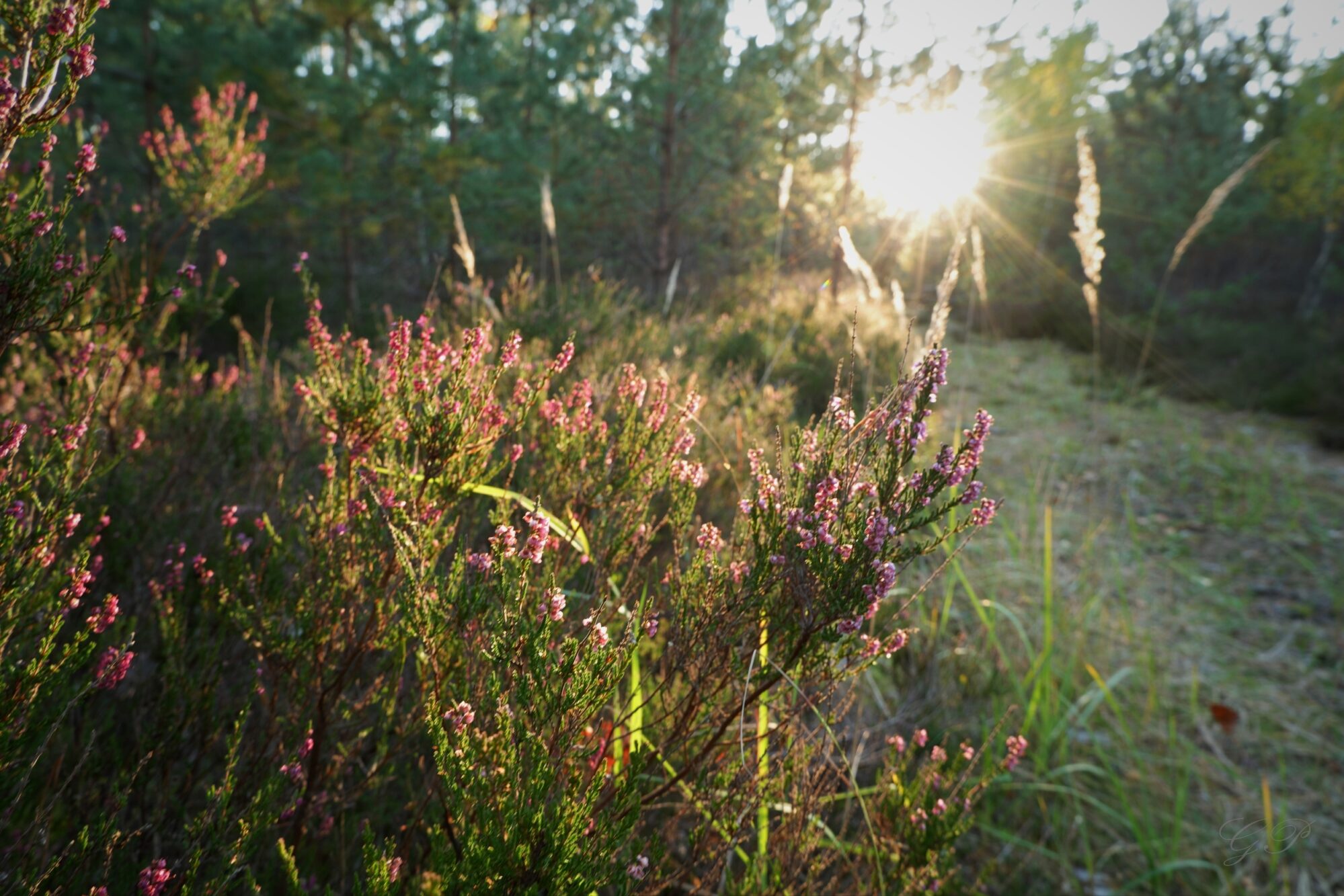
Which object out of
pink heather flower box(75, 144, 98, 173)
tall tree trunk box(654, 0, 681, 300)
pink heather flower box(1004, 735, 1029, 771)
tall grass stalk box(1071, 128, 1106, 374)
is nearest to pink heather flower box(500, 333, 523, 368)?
pink heather flower box(75, 144, 98, 173)

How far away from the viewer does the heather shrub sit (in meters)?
1.14

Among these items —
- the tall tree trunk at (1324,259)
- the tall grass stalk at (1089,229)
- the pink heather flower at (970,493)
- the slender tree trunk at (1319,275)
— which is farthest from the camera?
the slender tree trunk at (1319,275)

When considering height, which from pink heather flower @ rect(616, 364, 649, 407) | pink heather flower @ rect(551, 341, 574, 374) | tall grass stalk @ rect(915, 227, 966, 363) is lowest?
pink heather flower @ rect(616, 364, 649, 407)

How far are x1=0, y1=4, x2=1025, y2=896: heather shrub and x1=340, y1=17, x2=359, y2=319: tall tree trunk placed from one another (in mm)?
9442

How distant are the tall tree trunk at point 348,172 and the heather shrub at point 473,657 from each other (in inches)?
372

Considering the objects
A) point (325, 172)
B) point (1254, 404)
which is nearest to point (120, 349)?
point (325, 172)

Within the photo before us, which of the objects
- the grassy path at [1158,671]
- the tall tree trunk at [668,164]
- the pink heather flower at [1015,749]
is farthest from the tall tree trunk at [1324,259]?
the pink heather flower at [1015,749]

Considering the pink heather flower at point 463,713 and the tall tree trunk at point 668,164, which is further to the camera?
the tall tree trunk at point 668,164

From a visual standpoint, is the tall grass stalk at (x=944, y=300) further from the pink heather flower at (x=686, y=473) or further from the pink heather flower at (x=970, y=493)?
the pink heather flower at (x=686, y=473)

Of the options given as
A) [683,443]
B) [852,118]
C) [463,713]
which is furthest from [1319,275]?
[463,713]

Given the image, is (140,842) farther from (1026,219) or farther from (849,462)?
(1026,219)

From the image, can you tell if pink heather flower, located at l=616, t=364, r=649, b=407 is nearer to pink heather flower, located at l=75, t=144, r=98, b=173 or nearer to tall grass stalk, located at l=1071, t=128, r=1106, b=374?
pink heather flower, located at l=75, t=144, r=98, b=173

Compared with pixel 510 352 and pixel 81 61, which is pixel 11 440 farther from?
pixel 510 352

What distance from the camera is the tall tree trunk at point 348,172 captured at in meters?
10.4
